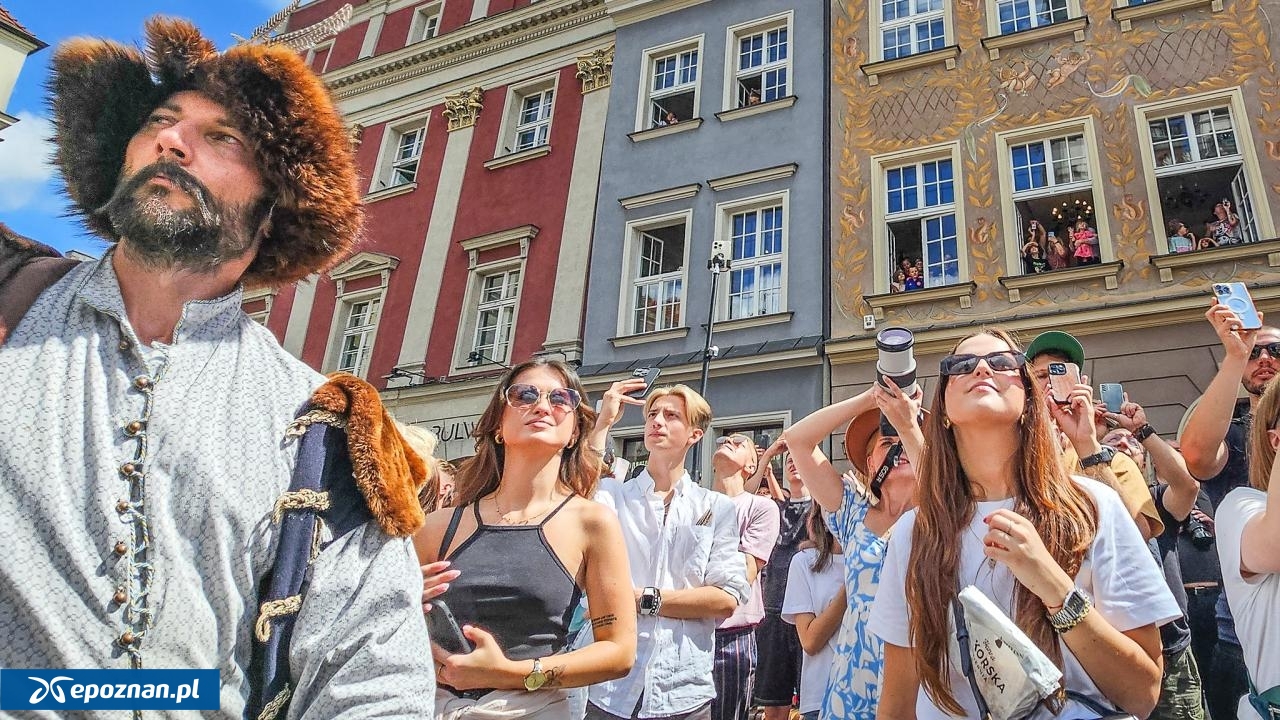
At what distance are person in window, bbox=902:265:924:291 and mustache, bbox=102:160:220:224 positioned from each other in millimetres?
9530

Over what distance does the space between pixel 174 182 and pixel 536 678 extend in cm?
149

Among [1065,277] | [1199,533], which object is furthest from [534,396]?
[1065,277]

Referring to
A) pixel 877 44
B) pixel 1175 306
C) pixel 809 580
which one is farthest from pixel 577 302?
pixel 809 580

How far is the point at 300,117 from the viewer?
5.46 ft

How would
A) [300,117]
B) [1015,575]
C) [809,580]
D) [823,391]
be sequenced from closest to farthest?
[300,117], [1015,575], [809,580], [823,391]

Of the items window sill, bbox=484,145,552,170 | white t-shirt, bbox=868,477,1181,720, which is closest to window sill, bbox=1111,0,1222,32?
window sill, bbox=484,145,552,170

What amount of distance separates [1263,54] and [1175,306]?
3.41 meters

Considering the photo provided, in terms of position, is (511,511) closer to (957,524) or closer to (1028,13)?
(957,524)

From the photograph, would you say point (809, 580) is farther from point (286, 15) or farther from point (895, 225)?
point (286, 15)

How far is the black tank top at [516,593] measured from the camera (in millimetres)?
2195

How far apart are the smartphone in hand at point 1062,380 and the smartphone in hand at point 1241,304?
2.36 feet

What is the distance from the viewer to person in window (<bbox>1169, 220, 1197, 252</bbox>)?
28.6 feet

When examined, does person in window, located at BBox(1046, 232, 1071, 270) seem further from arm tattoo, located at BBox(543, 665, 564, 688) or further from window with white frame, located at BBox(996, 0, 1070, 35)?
arm tattoo, located at BBox(543, 665, 564, 688)

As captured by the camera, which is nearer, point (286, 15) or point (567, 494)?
point (567, 494)
